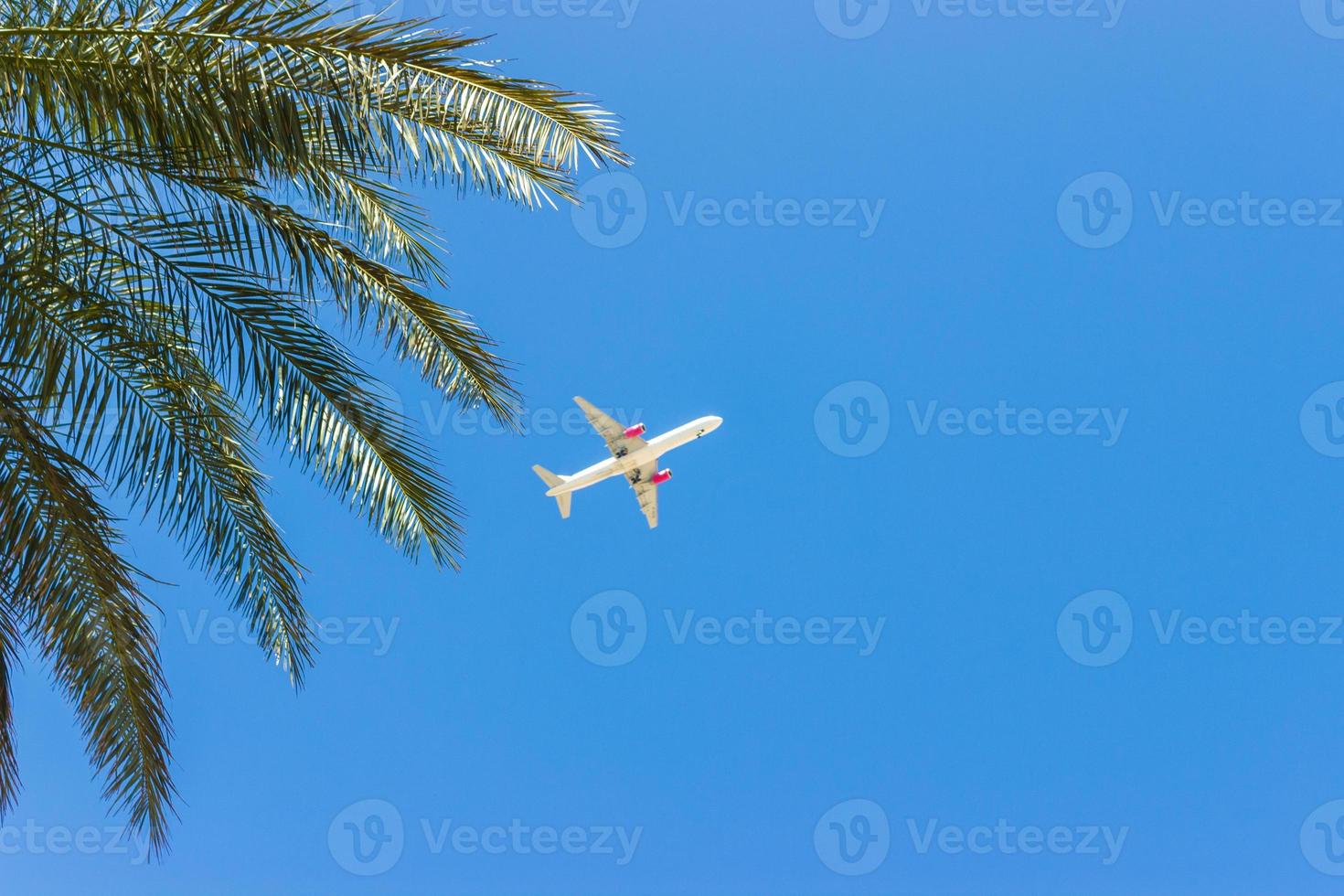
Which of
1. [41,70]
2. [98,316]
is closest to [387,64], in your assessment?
[41,70]

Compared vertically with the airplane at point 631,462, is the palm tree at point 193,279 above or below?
below

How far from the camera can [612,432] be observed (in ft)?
102

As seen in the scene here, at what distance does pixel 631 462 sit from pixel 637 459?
0.67 feet

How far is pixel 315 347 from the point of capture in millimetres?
9852

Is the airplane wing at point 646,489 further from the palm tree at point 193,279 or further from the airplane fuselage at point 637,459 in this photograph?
the palm tree at point 193,279

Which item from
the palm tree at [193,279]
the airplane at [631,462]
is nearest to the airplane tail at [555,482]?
the airplane at [631,462]

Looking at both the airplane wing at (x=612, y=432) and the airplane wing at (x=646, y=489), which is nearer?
the airplane wing at (x=612, y=432)

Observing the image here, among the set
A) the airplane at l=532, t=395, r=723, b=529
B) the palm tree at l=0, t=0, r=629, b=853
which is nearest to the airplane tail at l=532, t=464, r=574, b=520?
the airplane at l=532, t=395, r=723, b=529

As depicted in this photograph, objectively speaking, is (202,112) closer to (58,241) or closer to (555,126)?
(58,241)

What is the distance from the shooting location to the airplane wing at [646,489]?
3272 centimetres

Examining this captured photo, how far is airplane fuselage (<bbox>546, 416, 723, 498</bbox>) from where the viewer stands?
104 ft

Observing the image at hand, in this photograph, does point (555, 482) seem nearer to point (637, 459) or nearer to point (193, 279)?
point (637, 459)

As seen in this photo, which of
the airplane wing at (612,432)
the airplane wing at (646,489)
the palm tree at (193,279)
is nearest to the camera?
the palm tree at (193,279)

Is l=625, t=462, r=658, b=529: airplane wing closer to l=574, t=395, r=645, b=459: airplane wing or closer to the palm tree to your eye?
l=574, t=395, r=645, b=459: airplane wing
